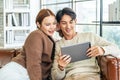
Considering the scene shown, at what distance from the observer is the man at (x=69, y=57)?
2189 mm

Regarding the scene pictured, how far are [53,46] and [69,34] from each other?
0.20 metres

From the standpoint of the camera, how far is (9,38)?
4965 millimetres

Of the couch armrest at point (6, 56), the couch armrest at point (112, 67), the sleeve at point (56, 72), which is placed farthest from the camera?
the couch armrest at point (6, 56)

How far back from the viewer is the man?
2.19 meters

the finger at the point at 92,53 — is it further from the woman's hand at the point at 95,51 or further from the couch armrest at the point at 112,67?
the couch armrest at the point at 112,67

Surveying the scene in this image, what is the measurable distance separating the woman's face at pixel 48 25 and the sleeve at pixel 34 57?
19 centimetres

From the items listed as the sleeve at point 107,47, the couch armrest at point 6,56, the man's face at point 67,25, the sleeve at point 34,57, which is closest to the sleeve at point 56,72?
the sleeve at point 34,57

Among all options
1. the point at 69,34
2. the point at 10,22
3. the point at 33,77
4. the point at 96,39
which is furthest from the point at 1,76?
the point at 10,22

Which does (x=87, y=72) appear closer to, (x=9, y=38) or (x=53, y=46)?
(x=53, y=46)

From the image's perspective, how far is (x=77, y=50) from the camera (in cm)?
216

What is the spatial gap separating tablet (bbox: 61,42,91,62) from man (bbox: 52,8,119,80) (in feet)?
0.12

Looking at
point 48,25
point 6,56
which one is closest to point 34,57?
point 48,25

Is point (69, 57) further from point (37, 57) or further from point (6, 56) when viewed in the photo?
point (6, 56)

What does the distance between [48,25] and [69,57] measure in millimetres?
438
